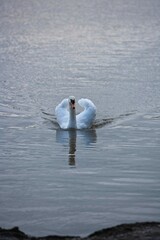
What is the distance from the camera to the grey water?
396 inches

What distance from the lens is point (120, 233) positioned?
27.9ft

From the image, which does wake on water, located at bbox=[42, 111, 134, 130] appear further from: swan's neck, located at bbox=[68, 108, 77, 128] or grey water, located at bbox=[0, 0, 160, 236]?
swan's neck, located at bbox=[68, 108, 77, 128]

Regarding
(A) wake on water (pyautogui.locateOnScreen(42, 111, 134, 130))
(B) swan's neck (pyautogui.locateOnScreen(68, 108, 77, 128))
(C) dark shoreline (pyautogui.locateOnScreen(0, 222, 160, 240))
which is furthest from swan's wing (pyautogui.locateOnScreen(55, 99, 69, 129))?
(C) dark shoreline (pyautogui.locateOnScreen(0, 222, 160, 240))

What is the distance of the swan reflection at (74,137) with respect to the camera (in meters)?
14.6

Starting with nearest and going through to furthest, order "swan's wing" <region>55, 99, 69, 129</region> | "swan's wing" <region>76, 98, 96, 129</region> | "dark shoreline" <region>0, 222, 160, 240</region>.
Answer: "dark shoreline" <region>0, 222, 160, 240</region> < "swan's wing" <region>76, 98, 96, 129</region> < "swan's wing" <region>55, 99, 69, 129</region>

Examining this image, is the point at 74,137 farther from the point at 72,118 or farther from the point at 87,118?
the point at 87,118

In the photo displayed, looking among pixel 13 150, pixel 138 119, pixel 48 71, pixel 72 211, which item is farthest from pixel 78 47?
pixel 72 211

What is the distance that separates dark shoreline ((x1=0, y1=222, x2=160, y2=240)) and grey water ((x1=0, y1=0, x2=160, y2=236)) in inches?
19.4

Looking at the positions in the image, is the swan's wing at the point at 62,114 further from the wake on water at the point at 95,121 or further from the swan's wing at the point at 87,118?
the swan's wing at the point at 87,118

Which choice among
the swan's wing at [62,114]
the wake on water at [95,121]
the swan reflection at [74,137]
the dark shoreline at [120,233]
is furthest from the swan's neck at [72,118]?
the dark shoreline at [120,233]

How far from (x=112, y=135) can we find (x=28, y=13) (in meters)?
38.2

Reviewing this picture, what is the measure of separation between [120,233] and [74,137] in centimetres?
697

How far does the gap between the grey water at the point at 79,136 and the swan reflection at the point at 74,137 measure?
0.07 ft

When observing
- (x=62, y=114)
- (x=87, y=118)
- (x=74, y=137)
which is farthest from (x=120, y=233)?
(x=62, y=114)
